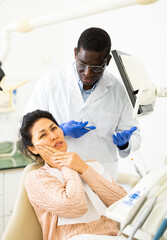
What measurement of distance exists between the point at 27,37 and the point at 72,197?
8.05 ft

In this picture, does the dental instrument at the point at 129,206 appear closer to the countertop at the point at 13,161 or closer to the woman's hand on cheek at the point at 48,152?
the woman's hand on cheek at the point at 48,152

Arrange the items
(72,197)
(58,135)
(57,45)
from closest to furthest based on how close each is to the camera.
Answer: (72,197) → (58,135) → (57,45)

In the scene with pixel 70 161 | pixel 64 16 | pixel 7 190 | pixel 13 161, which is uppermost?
pixel 64 16

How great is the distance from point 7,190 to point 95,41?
63.5 inches

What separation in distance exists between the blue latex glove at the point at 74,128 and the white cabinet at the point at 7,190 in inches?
39.9

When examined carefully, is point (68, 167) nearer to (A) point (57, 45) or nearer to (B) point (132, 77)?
(B) point (132, 77)

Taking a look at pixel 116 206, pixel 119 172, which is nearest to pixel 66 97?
pixel 116 206

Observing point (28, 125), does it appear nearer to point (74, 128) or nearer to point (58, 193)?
point (74, 128)

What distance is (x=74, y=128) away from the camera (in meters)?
1.47

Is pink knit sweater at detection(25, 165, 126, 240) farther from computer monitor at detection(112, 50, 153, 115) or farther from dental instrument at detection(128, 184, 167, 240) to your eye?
dental instrument at detection(128, 184, 167, 240)

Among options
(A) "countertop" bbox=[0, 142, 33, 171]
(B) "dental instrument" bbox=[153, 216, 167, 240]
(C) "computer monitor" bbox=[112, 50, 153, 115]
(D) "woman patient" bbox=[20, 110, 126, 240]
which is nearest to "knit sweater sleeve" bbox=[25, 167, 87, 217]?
(D) "woman patient" bbox=[20, 110, 126, 240]

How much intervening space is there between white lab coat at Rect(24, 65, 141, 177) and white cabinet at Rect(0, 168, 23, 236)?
36.7 inches

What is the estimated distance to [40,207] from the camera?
4.25ft

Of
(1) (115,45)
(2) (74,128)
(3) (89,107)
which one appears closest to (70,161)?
(2) (74,128)
